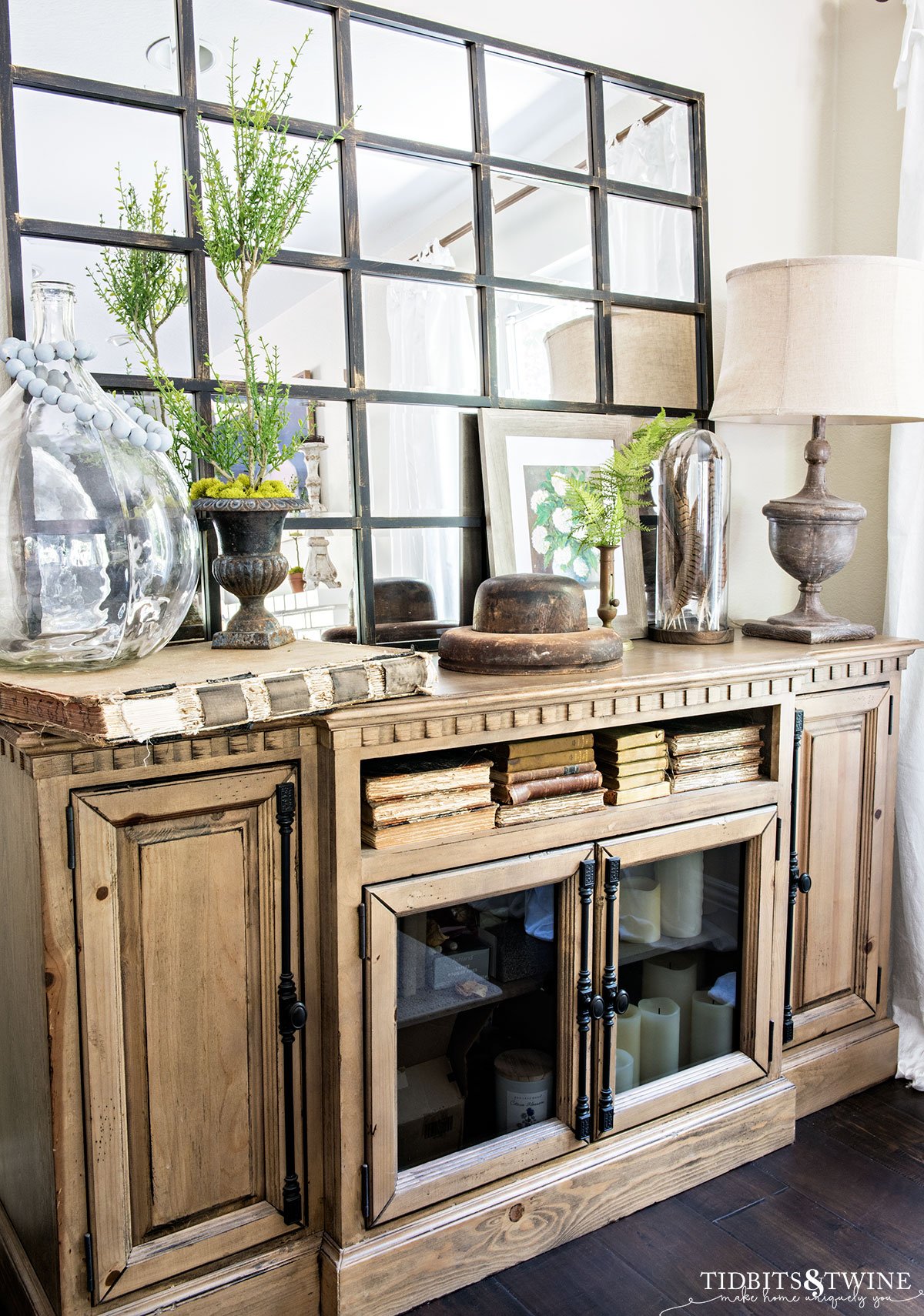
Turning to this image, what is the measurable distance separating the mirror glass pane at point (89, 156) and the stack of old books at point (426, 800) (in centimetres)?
92

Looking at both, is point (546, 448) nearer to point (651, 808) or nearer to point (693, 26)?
point (651, 808)

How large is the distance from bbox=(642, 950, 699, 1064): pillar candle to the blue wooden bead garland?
1160 millimetres

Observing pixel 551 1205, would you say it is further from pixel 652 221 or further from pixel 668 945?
pixel 652 221

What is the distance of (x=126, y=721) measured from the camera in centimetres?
101

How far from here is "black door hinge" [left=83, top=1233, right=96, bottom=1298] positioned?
122cm

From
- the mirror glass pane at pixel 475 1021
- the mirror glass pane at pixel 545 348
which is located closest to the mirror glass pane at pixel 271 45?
the mirror glass pane at pixel 545 348

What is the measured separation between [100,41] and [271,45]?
281mm

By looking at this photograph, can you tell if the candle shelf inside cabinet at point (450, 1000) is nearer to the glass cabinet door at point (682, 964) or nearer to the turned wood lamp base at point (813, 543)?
the glass cabinet door at point (682, 964)

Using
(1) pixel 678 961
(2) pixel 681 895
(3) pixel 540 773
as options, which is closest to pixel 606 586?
(3) pixel 540 773

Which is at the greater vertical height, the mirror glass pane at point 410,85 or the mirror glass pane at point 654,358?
the mirror glass pane at point 410,85

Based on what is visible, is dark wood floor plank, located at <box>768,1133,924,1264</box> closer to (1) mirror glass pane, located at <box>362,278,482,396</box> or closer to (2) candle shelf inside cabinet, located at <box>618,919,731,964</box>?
(2) candle shelf inside cabinet, located at <box>618,919,731,964</box>

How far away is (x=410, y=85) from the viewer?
1.78 metres

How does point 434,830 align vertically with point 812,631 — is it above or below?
below

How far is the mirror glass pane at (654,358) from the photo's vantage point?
2.06 meters
